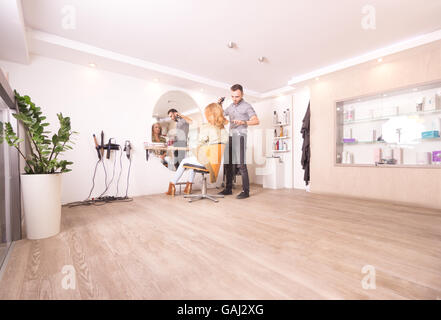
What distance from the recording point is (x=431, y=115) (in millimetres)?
2879

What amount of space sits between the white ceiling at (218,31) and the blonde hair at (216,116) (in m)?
0.81

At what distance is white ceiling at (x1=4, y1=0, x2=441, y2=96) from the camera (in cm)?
214

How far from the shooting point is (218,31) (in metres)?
2.58

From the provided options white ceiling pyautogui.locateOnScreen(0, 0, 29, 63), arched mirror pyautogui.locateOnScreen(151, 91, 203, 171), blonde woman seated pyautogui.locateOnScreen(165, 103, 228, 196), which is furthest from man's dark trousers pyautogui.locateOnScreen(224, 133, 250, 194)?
white ceiling pyautogui.locateOnScreen(0, 0, 29, 63)

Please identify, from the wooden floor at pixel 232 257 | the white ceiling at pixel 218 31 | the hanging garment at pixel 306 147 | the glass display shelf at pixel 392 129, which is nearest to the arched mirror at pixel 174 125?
the white ceiling at pixel 218 31

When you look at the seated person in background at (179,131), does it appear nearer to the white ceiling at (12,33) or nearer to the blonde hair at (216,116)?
the blonde hair at (216,116)

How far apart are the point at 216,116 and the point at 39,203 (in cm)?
238

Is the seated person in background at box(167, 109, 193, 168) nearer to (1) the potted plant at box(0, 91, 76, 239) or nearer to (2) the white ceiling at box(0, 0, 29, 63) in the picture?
(2) the white ceiling at box(0, 0, 29, 63)

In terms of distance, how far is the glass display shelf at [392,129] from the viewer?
9.32ft

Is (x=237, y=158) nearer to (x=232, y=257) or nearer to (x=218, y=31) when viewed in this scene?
(x=218, y=31)

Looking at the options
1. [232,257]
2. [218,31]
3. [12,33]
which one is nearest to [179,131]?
[218,31]

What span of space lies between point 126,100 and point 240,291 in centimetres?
352
